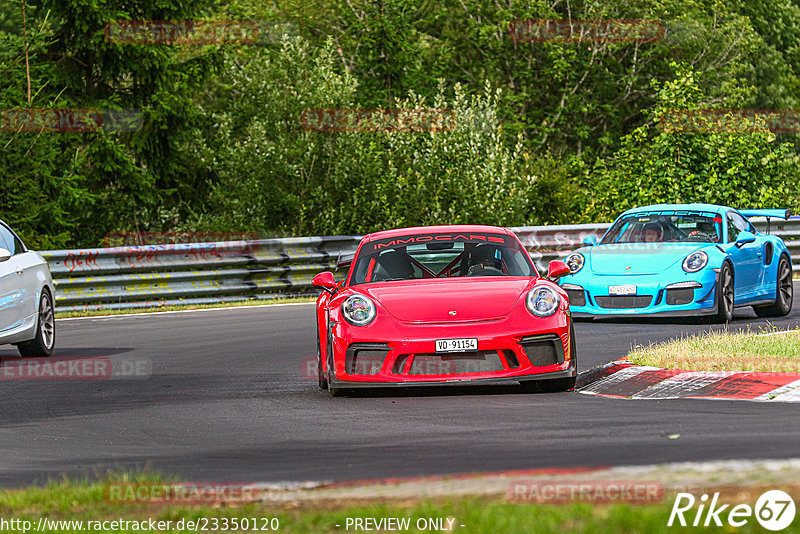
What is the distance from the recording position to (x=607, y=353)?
12.1 meters

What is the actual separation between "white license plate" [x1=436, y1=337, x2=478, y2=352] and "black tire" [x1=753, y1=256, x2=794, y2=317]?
25.9 feet

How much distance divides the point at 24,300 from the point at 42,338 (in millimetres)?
560

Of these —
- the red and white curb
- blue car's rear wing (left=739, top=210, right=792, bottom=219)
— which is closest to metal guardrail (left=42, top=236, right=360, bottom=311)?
blue car's rear wing (left=739, top=210, right=792, bottom=219)

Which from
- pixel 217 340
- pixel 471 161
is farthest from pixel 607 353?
pixel 471 161

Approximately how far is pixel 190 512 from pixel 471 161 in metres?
21.4

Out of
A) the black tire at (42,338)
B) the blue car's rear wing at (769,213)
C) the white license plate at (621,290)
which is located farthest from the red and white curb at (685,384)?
the blue car's rear wing at (769,213)

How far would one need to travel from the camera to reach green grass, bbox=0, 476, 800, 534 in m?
4.65

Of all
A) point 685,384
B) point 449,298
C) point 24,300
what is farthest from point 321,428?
point 24,300

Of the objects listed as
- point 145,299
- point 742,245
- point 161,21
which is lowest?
point 145,299

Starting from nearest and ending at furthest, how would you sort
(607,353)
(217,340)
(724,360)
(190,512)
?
(190,512) → (724,360) → (607,353) → (217,340)

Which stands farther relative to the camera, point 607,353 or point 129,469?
point 607,353

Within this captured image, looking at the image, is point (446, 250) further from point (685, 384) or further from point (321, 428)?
point (321, 428)

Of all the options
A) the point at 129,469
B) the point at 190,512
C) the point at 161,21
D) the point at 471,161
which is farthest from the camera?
the point at 161,21

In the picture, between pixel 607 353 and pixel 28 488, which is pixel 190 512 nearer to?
pixel 28 488
